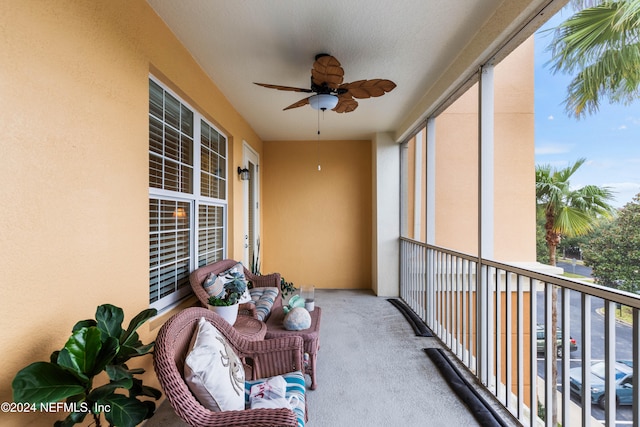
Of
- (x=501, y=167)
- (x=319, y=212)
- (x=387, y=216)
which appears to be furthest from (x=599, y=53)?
(x=319, y=212)

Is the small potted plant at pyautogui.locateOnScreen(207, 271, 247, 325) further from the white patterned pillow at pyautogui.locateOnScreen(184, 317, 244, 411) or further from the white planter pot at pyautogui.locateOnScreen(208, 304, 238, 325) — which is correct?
→ the white patterned pillow at pyautogui.locateOnScreen(184, 317, 244, 411)

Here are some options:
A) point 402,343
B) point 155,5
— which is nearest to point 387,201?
point 402,343

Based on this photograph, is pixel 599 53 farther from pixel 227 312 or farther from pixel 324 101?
pixel 227 312

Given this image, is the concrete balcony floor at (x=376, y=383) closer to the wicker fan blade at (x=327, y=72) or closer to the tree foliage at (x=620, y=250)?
the tree foliage at (x=620, y=250)

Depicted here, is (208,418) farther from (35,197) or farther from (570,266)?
(570,266)

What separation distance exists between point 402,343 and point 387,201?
2430mm

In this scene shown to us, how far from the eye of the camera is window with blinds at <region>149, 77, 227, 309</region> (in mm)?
2205

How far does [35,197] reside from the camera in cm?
119

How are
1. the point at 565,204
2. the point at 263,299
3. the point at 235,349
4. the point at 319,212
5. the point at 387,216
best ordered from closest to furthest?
the point at 565,204
the point at 235,349
the point at 263,299
the point at 387,216
the point at 319,212

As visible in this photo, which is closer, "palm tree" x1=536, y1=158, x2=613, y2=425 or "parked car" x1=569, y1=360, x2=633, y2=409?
"parked car" x1=569, y1=360, x2=633, y2=409

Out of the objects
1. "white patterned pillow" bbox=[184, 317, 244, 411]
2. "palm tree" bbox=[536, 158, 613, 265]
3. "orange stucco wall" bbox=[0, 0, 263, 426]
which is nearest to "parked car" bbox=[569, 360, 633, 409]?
"palm tree" bbox=[536, 158, 613, 265]

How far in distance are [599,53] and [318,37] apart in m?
1.72

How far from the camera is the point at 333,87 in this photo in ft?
7.92

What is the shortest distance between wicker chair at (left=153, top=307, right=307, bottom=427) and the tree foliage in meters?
1.50
